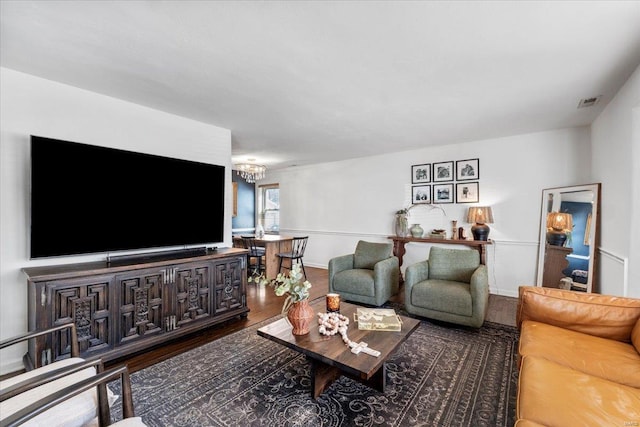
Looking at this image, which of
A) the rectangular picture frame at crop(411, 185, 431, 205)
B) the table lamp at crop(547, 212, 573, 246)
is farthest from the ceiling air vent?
the rectangular picture frame at crop(411, 185, 431, 205)

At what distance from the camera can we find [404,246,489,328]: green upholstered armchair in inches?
112

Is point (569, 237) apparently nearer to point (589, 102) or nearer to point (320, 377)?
point (589, 102)

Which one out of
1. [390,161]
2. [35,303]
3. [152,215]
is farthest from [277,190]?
[35,303]

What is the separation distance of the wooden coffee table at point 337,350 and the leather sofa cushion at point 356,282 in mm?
1353

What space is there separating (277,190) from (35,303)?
18.7 feet

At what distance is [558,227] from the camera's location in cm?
372

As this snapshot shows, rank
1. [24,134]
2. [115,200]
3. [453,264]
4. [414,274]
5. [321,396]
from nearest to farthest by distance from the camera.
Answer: [321,396]
[24,134]
[115,200]
[414,274]
[453,264]

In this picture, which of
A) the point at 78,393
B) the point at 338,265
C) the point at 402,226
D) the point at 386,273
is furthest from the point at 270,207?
the point at 78,393

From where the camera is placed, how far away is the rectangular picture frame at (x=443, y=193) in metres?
4.67

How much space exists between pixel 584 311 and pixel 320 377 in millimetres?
1886

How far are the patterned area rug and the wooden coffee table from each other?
0.10 metres

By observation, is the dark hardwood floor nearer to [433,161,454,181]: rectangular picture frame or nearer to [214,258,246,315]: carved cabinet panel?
[214,258,246,315]: carved cabinet panel

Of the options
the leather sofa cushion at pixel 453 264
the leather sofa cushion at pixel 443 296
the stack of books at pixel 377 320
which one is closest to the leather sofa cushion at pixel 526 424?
the stack of books at pixel 377 320

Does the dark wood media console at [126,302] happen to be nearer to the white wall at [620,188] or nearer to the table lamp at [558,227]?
the white wall at [620,188]
